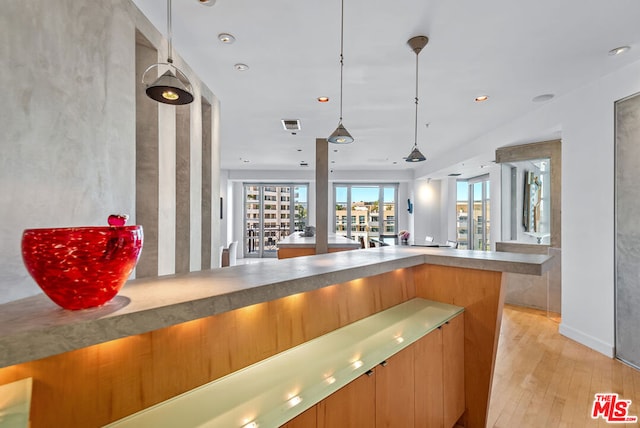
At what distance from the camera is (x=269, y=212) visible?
35.2ft

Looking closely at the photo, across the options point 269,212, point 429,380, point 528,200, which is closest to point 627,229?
point 528,200

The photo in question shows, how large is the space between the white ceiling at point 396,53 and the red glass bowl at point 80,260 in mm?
2023

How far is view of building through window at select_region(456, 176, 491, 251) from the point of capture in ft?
25.6

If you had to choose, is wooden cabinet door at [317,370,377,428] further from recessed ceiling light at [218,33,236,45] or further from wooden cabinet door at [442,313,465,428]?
recessed ceiling light at [218,33,236,45]

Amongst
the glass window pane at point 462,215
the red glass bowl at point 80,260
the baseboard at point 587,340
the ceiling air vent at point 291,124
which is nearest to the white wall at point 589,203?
the baseboard at point 587,340

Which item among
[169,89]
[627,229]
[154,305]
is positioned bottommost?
[154,305]

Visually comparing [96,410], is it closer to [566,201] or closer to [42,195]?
[42,195]

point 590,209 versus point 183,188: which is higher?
point 183,188

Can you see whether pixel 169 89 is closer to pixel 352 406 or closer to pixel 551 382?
pixel 352 406

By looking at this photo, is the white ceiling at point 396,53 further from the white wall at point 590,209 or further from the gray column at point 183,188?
the gray column at point 183,188

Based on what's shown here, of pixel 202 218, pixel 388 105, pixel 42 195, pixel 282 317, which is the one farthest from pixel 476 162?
pixel 42 195

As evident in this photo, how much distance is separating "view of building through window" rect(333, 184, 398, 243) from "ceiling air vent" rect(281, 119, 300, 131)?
543 cm

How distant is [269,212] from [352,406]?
31.7ft

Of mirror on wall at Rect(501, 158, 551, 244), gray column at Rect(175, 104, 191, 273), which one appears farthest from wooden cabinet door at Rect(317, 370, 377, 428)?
mirror on wall at Rect(501, 158, 551, 244)
